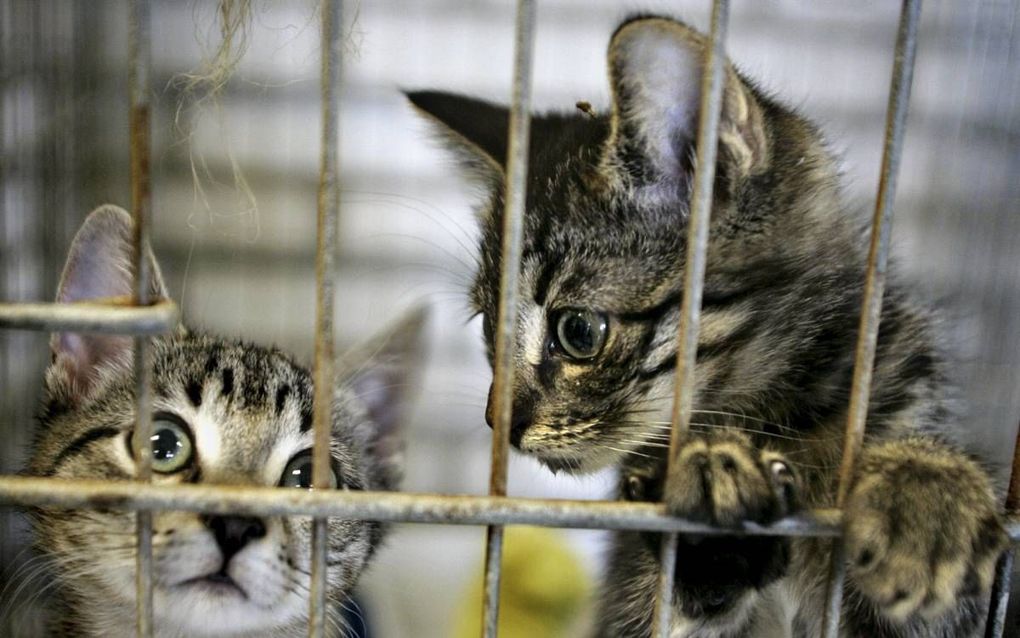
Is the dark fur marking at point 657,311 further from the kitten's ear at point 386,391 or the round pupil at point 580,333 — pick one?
the kitten's ear at point 386,391

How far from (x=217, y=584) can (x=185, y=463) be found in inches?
7.2

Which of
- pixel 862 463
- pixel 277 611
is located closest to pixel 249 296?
pixel 277 611

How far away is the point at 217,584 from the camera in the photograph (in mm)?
929

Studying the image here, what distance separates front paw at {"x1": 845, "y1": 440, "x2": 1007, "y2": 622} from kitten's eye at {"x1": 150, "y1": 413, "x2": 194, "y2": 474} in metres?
0.74

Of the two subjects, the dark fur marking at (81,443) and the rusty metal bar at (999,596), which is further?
the dark fur marking at (81,443)

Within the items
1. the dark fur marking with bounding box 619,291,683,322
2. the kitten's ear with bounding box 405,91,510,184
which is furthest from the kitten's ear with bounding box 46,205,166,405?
the dark fur marking with bounding box 619,291,683,322

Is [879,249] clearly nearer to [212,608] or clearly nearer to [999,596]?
[999,596]

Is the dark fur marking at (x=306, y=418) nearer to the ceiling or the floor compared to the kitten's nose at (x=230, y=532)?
nearer to the ceiling

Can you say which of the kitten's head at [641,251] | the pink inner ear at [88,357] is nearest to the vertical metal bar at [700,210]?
the kitten's head at [641,251]

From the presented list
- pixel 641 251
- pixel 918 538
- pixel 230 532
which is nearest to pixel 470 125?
pixel 641 251

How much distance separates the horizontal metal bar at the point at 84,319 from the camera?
0.65 m

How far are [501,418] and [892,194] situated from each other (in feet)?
1.26

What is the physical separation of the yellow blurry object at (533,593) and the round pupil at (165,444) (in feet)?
2.89

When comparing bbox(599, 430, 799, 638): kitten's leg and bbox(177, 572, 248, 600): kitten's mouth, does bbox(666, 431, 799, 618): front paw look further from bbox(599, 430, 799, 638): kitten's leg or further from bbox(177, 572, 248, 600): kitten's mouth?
bbox(177, 572, 248, 600): kitten's mouth
